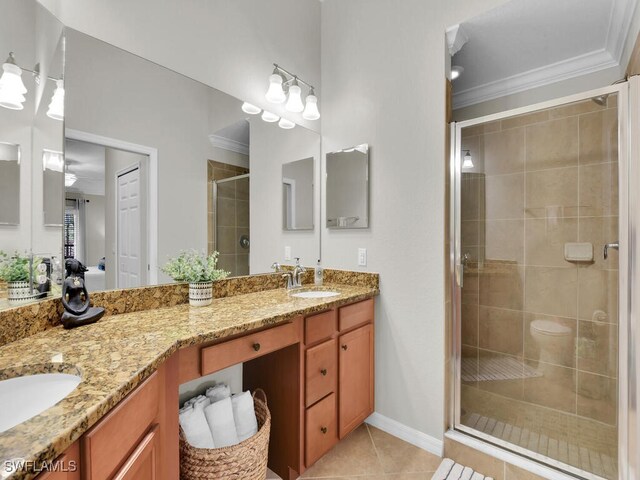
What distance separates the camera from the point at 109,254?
1.50 metres

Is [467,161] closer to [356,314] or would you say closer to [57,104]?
[356,314]

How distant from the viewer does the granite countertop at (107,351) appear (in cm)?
59

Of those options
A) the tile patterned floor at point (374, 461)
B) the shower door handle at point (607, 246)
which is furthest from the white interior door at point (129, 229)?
the shower door handle at point (607, 246)

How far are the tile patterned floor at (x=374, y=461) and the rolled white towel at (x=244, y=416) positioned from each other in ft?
1.32

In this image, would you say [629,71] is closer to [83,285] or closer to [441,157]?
[441,157]

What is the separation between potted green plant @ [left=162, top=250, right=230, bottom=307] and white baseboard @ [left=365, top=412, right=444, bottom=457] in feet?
4.40

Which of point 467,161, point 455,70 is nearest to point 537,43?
point 455,70

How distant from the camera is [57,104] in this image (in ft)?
4.33

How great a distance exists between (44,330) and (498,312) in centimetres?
232

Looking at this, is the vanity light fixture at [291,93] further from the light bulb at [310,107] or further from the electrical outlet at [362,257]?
the electrical outlet at [362,257]

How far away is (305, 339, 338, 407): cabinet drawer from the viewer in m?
1.64

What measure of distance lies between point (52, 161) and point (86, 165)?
0.13m

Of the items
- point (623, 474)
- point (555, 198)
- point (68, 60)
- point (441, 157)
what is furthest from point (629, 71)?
point (68, 60)

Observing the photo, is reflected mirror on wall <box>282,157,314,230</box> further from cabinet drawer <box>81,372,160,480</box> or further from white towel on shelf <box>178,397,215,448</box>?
cabinet drawer <box>81,372,160,480</box>
